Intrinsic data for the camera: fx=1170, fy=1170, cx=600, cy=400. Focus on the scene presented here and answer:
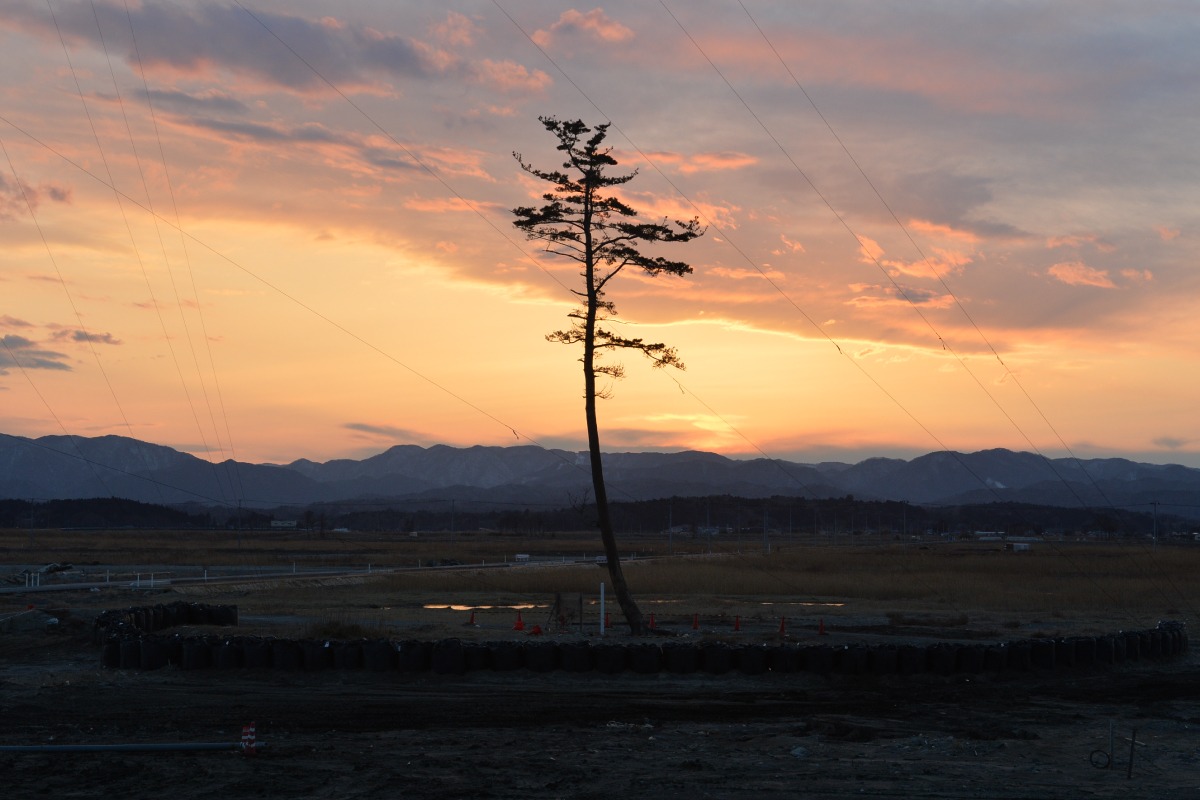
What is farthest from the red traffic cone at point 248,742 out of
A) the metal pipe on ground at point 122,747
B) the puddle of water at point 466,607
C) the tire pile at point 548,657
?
the puddle of water at point 466,607

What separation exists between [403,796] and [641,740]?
193 inches

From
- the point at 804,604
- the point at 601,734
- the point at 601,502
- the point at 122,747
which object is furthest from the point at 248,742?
the point at 804,604

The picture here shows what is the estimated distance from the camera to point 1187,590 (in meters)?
59.3

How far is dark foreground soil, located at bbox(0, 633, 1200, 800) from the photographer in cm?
1474

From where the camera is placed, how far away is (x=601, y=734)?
1847 cm

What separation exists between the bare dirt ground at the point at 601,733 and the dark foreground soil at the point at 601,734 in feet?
0.18

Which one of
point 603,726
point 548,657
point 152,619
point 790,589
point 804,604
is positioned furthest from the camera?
point 790,589

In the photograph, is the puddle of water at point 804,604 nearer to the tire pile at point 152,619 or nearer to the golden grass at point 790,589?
the golden grass at point 790,589

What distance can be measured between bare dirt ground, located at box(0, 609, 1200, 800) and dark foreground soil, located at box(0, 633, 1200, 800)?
0.06 metres

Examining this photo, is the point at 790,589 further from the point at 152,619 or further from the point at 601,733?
the point at 601,733

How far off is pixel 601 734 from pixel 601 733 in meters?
0.09

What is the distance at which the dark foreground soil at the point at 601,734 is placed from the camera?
1474 cm

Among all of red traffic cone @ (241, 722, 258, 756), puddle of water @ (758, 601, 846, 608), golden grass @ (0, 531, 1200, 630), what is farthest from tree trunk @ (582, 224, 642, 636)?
red traffic cone @ (241, 722, 258, 756)

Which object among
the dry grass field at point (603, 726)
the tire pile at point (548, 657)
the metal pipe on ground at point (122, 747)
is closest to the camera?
the dry grass field at point (603, 726)
